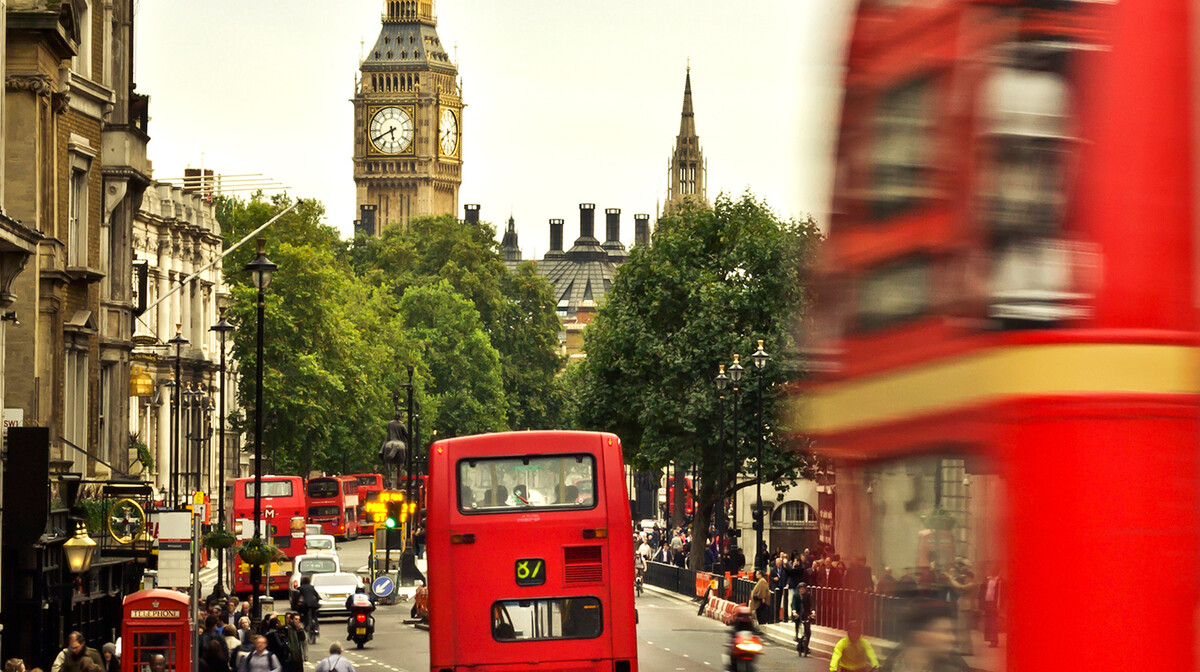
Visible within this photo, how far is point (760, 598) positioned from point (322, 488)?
47513mm

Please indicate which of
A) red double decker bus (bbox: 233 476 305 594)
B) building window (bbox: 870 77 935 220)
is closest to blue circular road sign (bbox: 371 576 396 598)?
red double decker bus (bbox: 233 476 305 594)

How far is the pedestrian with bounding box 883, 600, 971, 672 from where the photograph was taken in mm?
5727

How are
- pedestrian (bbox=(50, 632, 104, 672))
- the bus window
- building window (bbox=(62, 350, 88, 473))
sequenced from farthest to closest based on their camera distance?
building window (bbox=(62, 350, 88, 473))
pedestrian (bbox=(50, 632, 104, 672))
the bus window

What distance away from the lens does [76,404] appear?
3228cm

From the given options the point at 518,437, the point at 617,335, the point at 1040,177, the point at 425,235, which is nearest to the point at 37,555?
the point at 518,437

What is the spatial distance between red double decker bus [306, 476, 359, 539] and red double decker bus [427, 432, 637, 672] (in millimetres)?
64679

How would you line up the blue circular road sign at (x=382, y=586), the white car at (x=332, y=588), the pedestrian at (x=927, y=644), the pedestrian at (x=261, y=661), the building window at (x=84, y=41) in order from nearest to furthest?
the pedestrian at (x=927, y=644), the pedestrian at (x=261, y=661), the building window at (x=84, y=41), the white car at (x=332, y=588), the blue circular road sign at (x=382, y=586)

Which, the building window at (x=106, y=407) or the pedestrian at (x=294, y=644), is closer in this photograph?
the pedestrian at (x=294, y=644)

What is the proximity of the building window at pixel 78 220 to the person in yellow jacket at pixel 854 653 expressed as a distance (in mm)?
25339

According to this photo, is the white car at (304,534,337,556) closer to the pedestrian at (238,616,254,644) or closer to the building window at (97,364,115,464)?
the building window at (97,364,115,464)

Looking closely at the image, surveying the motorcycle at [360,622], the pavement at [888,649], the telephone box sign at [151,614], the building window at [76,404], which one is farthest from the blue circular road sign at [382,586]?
the pavement at [888,649]

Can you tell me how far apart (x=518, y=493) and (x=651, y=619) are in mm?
28208

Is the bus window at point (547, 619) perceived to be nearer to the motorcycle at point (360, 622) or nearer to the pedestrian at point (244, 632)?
the pedestrian at point (244, 632)

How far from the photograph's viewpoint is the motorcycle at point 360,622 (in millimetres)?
40469
